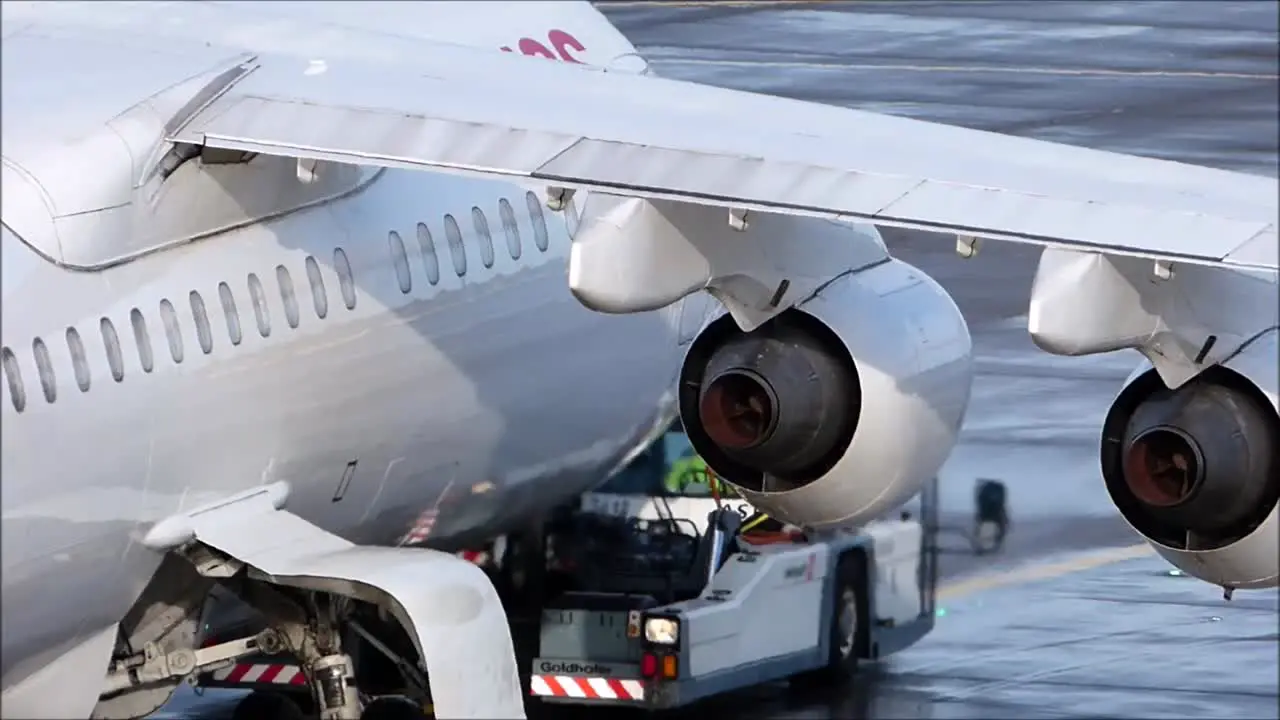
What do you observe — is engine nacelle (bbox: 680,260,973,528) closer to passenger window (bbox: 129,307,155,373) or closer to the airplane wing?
the airplane wing

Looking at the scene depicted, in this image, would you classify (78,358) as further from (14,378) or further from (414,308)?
(414,308)

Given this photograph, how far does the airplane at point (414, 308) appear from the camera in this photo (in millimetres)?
11773

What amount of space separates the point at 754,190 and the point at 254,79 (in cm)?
335

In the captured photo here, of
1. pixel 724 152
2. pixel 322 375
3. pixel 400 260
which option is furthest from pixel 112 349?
pixel 724 152

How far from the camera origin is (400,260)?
1550 centimetres

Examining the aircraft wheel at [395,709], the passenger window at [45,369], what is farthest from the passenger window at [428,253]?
the passenger window at [45,369]

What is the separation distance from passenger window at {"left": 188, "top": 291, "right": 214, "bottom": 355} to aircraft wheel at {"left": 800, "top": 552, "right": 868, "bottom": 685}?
700 centimetres

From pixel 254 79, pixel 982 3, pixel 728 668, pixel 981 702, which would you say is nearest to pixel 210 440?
pixel 254 79

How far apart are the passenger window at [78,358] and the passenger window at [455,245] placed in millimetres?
3377

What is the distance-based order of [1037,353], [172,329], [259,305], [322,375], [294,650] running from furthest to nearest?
[1037,353] < [294,650] < [322,375] < [259,305] < [172,329]

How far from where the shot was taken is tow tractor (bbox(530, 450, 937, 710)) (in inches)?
701

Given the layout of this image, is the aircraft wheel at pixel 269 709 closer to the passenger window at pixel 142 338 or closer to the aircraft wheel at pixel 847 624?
the aircraft wheel at pixel 847 624

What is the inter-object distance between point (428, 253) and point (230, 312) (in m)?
1.90

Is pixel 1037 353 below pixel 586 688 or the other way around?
below
